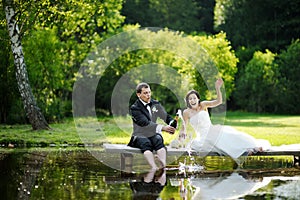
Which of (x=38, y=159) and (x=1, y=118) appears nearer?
(x=38, y=159)

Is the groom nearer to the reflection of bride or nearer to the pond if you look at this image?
the pond

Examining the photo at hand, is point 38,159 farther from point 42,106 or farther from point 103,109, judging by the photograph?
point 103,109

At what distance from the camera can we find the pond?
23.1 ft

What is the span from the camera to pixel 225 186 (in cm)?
768

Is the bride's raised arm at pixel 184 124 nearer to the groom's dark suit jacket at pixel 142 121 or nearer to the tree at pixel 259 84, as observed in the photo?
the groom's dark suit jacket at pixel 142 121

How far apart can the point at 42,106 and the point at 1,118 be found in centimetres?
164

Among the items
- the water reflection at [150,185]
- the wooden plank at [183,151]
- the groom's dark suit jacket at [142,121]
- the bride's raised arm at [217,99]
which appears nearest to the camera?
the water reflection at [150,185]

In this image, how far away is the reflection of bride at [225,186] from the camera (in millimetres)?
7027

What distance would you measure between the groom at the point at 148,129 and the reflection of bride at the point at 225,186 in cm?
109

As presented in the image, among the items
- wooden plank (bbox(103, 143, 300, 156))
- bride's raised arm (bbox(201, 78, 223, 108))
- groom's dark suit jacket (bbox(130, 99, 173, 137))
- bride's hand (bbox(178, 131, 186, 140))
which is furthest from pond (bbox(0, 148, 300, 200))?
bride's raised arm (bbox(201, 78, 223, 108))

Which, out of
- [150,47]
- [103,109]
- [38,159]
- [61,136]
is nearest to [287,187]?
[38,159]

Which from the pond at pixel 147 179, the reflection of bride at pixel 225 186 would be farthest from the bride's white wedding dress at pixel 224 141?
the reflection of bride at pixel 225 186

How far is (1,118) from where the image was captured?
20516 millimetres

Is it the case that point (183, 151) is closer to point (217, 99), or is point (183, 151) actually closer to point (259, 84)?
point (217, 99)
